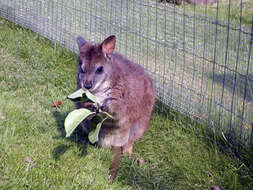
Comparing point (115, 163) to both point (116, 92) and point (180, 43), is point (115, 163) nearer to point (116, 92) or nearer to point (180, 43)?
point (116, 92)

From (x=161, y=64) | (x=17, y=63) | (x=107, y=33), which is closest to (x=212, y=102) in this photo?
(x=161, y=64)

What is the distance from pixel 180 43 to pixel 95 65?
71.1 inches

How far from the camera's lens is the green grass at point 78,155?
3.18 m

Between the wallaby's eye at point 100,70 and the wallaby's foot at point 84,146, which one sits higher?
the wallaby's eye at point 100,70

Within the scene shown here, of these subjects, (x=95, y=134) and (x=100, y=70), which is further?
(x=100, y=70)

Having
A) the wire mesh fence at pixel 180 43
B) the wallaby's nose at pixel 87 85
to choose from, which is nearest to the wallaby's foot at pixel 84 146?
the wallaby's nose at pixel 87 85

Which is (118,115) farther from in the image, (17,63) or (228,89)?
(17,63)

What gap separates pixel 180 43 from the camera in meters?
5.04

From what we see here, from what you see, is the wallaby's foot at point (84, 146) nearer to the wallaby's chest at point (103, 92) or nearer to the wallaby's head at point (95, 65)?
the wallaby's chest at point (103, 92)

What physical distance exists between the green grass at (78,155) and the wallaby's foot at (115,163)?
0.15 ft

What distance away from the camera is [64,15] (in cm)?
595

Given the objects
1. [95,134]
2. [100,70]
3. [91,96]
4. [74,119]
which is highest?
[100,70]

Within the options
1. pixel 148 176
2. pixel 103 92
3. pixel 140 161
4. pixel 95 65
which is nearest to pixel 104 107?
pixel 103 92

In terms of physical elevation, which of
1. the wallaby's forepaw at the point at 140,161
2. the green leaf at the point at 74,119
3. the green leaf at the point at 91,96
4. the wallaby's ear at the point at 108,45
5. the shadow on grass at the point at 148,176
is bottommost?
the wallaby's forepaw at the point at 140,161
